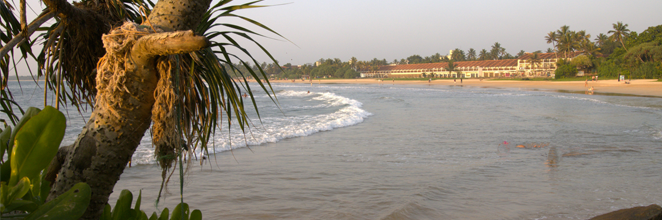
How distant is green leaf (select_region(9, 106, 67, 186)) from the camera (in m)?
1.12

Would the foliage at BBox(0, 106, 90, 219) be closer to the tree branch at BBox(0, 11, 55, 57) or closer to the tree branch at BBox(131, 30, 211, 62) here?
the tree branch at BBox(131, 30, 211, 62)

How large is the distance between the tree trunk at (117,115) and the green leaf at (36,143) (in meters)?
0.24

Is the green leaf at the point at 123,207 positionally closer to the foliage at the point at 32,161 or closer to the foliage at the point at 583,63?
the foliage at the point at 32,161

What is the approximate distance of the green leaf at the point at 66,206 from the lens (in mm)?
1187

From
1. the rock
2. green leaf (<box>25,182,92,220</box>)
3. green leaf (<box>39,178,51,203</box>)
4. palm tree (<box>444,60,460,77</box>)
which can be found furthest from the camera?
palm tree (<box>444,60,460,77</box>)

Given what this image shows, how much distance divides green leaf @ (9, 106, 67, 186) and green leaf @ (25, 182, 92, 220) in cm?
10

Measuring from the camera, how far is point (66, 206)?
122 cm

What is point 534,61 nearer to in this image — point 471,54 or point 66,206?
point 471,54

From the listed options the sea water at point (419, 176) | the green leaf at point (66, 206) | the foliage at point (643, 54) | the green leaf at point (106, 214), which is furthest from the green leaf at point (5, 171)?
the foliage at point (643, 54)

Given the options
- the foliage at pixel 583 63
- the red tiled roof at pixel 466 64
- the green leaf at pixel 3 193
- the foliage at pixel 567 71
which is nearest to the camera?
the green leaf at pixel 3 193

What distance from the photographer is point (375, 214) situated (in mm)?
4391

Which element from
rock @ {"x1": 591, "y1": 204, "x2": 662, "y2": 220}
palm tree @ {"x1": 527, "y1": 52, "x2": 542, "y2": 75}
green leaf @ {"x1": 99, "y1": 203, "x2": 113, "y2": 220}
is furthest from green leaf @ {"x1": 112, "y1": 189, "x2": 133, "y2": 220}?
palm tree @ {"x1": 527, "y1": 52, "x2": 542, "y2": 75}

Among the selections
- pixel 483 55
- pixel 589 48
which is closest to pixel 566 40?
pixel 589 48

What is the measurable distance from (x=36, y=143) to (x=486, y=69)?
10958 cm
